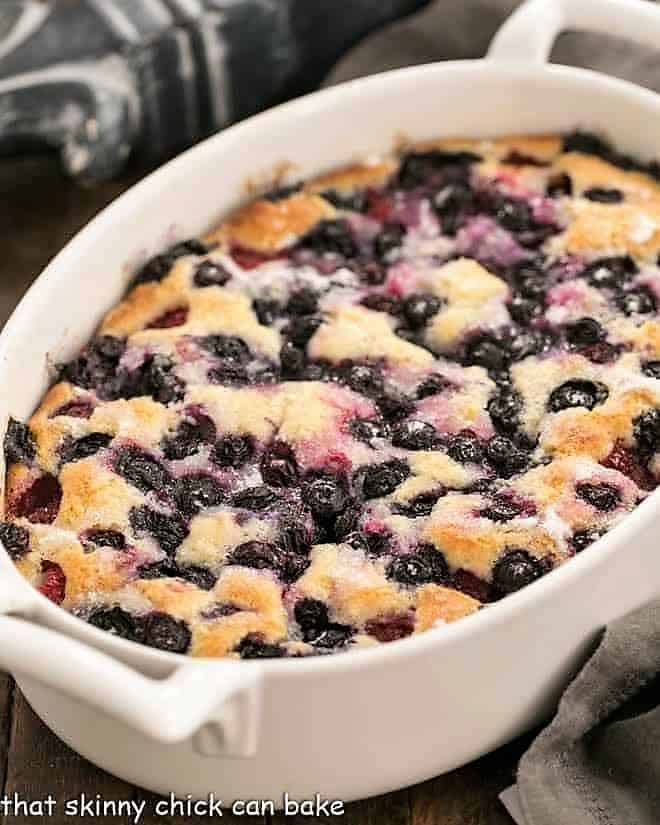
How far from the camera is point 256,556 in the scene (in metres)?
1.84

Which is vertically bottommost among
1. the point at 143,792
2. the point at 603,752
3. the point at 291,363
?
the point at 143,792

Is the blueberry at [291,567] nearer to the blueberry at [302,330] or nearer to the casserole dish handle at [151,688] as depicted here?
the casserole dish handle at [151,688]

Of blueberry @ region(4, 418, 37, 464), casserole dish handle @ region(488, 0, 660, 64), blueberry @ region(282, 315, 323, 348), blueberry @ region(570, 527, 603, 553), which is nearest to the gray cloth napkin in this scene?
blueberry @ region(570, 527, 603, 553)

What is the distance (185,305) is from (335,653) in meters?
0.74

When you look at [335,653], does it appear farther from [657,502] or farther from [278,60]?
[278,60]

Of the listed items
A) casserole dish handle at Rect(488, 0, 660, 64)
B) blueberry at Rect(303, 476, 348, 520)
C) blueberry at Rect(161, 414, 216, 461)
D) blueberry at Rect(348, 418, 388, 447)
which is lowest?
blueberry at Rect(161, 414, 216, 461)

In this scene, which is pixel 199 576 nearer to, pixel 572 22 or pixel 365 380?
pixel 365 380

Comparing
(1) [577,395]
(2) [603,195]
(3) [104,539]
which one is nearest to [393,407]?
(1) [577,395]

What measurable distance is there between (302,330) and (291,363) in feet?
0.25

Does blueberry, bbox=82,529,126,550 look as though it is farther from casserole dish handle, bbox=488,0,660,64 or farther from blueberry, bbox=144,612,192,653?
casserole dish handle, bbox=488,0,660,64

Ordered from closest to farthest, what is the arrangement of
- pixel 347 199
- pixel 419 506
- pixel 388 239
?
pixel 419 506, pixel 388 239, pixel 347 199

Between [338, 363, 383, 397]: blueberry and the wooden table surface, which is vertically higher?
[338, 363, 383, 397]: blueberry

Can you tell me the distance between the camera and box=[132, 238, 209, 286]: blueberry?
2.28 m

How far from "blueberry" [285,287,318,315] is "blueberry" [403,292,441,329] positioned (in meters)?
0.14
